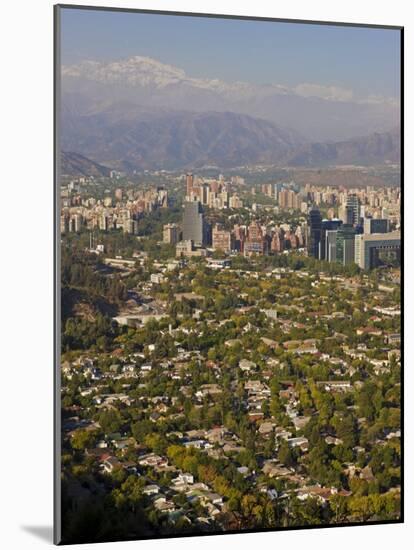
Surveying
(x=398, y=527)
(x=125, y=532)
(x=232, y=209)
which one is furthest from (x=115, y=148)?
(x=398, y=527)

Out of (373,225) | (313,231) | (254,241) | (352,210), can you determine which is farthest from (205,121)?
(373,225)

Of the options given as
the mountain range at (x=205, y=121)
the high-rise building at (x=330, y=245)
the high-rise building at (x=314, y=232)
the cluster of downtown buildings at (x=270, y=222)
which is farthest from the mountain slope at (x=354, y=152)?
the high-rise building at (x=330, y=245)

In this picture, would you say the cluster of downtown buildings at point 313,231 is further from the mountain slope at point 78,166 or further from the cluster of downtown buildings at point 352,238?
the mountain slope at point 78,166

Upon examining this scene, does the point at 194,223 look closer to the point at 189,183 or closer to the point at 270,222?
the point at 189,183

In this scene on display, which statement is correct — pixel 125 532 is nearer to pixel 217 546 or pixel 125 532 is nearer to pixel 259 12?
pixel 217 546

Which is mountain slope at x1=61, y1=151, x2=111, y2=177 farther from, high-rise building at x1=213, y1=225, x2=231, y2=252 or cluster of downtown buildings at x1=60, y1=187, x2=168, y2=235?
high-rise building at x1=213, y1=225, x2=231, y2=252
